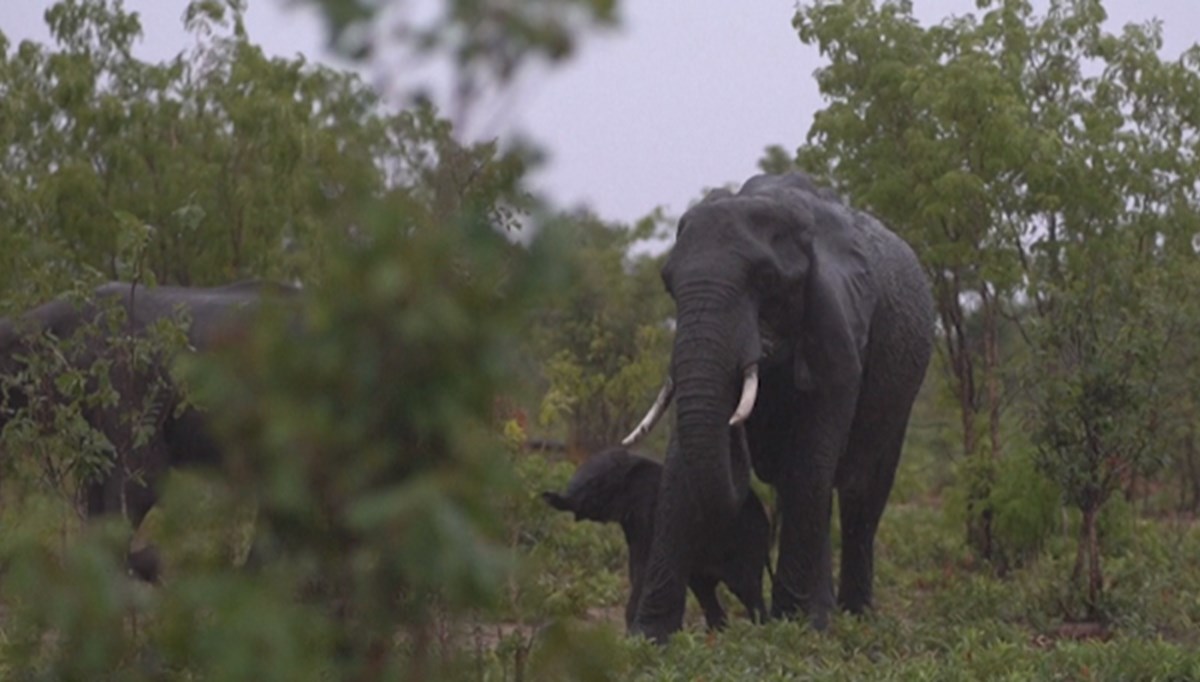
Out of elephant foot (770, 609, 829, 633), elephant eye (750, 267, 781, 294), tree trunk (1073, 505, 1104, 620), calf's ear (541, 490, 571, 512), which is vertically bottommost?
elephant foot (770, 609, 829, 633)

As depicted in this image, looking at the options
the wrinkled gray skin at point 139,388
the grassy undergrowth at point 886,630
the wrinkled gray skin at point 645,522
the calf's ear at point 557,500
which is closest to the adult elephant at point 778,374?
the wrinkled gray skin at point 645,522

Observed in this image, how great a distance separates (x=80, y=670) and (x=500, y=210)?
3.00 feet

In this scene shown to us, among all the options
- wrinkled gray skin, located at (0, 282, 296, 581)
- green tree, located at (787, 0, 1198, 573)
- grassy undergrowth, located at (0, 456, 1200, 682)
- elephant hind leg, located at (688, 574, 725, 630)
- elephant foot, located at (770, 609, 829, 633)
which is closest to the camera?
grassy undergrowth, located at (0, 456, 1200, 682)

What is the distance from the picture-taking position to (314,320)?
2.20 m

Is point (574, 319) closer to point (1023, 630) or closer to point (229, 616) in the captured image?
point (1023, 630)

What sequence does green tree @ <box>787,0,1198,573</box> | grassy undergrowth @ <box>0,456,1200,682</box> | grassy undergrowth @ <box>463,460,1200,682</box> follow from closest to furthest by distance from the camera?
grassy undergrowth @ <box>0,456,1200,682</box> → grassy undergrowth @ <box>463,460,1200,682</box> → green tree @ <box>787,0,1198,573</box>

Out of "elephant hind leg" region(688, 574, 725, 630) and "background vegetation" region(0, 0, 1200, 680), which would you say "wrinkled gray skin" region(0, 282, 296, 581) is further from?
"elephant hind leg" region(688, 574, 725, 630)

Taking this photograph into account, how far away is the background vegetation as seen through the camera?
7.26 feet

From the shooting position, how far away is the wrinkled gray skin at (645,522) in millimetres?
10305

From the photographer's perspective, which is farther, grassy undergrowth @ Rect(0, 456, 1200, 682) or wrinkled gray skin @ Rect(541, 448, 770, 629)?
wrinkled gray skin @ Rect(541, 448, 770, 629)

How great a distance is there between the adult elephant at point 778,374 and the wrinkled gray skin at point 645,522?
0.18 meters

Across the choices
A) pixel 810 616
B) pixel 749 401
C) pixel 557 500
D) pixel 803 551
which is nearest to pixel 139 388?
pixel 557 500

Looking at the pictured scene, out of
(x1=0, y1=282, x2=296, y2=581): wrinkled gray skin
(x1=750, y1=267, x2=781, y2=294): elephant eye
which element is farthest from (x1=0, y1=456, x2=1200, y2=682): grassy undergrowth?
(x1=0, y1=282, x2=296, y2=581): wrinkled gray skin

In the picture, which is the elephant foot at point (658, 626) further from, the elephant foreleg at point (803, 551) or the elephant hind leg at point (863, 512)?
the elephant hind leg at point (863, 512)
